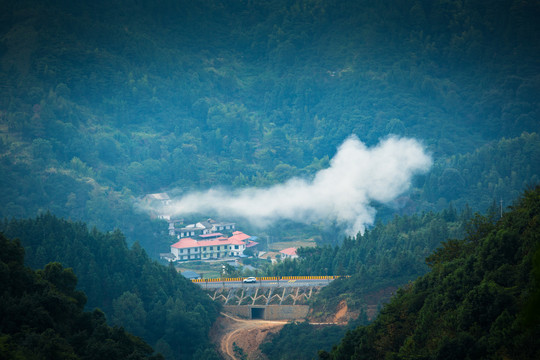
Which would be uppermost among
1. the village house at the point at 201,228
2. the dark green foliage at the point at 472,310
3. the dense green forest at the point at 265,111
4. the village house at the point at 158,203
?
the dense green forest at the point at 265,111

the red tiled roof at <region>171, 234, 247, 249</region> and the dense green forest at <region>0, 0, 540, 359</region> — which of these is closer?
the red tiled roof at <region>171, 234, 247, 249</region>

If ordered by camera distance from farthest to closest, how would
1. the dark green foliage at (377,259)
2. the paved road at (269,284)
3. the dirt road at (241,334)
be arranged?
the paved road at (269,284) < the dark green foliage at (377,259) < the dirt road at (241,334)

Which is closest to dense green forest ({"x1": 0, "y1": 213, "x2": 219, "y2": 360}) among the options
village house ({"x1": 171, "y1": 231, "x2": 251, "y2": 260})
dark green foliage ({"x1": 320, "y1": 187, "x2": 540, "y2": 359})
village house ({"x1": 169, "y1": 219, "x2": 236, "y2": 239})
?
dark green foliage ({"x1": 320, "y1": 187, "x2": 540, "y2": 359})

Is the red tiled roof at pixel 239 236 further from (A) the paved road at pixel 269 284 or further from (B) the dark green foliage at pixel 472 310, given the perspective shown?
(B) the dark green foliage at pixel 472 310

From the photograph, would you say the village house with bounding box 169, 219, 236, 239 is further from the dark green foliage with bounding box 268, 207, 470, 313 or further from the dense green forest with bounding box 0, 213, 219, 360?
the dense green forest with bounding box 0, 213, 219, 360

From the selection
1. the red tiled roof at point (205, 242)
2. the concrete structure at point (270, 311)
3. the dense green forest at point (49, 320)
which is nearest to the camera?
the dense green forest at point (49, 320)

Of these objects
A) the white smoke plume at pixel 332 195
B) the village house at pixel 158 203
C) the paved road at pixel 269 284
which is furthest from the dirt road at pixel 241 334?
the village house at pixel 158 203

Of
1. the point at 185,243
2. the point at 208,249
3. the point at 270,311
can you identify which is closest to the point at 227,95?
the point at 185,243

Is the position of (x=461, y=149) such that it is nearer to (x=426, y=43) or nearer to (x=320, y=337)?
(x=426, y=43)
